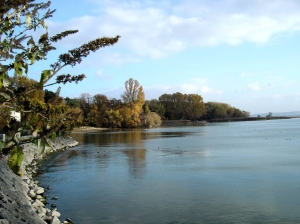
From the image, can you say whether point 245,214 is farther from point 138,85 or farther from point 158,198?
point 138,85

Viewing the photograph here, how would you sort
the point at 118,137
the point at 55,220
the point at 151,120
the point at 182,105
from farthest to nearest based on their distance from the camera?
the point at 182,105, the point at 151,120, the point at 118,137, the point at 55,220

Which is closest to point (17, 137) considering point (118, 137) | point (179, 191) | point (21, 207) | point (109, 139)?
point (21, 207)

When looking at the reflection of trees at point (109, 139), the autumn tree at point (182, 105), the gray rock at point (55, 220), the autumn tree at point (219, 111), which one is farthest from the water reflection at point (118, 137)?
the autumn tree at point (219, 111)

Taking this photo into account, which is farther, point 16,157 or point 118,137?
point 118,137

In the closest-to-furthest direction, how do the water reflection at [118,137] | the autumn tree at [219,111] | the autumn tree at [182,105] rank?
the water reflection at [118,137] → the autumn tree at [182,105] → the autumn tree at [219,111]

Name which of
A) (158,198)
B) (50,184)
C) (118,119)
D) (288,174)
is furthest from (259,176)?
(118,119)

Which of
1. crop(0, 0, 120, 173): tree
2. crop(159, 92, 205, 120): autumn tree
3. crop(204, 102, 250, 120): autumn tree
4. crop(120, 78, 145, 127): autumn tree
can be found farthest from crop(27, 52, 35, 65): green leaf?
crop(204, 102, 250, 120): autumn tree

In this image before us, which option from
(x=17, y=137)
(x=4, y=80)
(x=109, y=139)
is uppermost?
(x=4, y=80)

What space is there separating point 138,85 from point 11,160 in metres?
94.6

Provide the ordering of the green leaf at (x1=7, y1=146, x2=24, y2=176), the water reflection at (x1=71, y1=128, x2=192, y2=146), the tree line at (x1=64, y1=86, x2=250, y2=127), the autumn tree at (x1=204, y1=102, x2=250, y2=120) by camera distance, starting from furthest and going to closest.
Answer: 1. the autumn tree at (x1=204, y1=102, x2=250, y2=120)
2. the tree line at (x1=64, y1=86, x2=250, y2=127)
3. the water reflection at (x1=71, y1=128, x2=192, y2=146)
4. the green leaf at (x1=7, y1=146, x2=24, y2=176)

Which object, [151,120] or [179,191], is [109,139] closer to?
[179,191]

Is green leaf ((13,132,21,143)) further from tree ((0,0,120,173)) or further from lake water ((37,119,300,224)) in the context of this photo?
lake water ((37,119,300,224))

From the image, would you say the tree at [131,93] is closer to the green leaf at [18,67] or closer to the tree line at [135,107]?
the tree line at [135,107]

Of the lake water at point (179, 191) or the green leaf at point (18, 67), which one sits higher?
the green leaf at point (18, 67)
